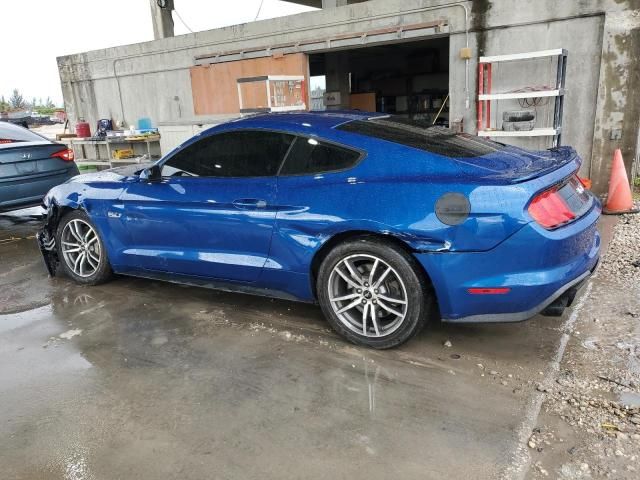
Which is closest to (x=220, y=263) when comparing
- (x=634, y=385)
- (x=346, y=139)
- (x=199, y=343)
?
(x=199, y=343)

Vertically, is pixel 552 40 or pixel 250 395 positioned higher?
pixel 552 40

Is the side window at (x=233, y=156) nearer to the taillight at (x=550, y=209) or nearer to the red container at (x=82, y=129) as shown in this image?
the taillight at (x=550, y=209)

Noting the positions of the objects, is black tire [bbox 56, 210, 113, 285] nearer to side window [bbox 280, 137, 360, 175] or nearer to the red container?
side window [bbox 280, 137, 360, 175]

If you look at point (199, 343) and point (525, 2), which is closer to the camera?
point (199, 343)

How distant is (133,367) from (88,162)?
8877 millimetres

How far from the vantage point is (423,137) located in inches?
135

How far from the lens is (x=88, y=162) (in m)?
10.9

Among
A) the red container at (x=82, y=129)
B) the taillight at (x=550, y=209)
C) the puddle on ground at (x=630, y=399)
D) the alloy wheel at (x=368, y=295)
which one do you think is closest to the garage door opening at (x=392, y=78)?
the red container at (x=82, y=129)

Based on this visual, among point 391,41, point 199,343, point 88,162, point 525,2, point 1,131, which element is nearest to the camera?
point 199,343

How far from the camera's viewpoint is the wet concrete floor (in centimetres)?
235

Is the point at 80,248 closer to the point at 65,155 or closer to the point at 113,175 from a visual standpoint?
the point at 113,175

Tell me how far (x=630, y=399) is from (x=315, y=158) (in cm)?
225

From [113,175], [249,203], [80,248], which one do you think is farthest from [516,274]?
[80,248]

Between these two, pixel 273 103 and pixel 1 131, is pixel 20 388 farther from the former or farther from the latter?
pixel 273 103
